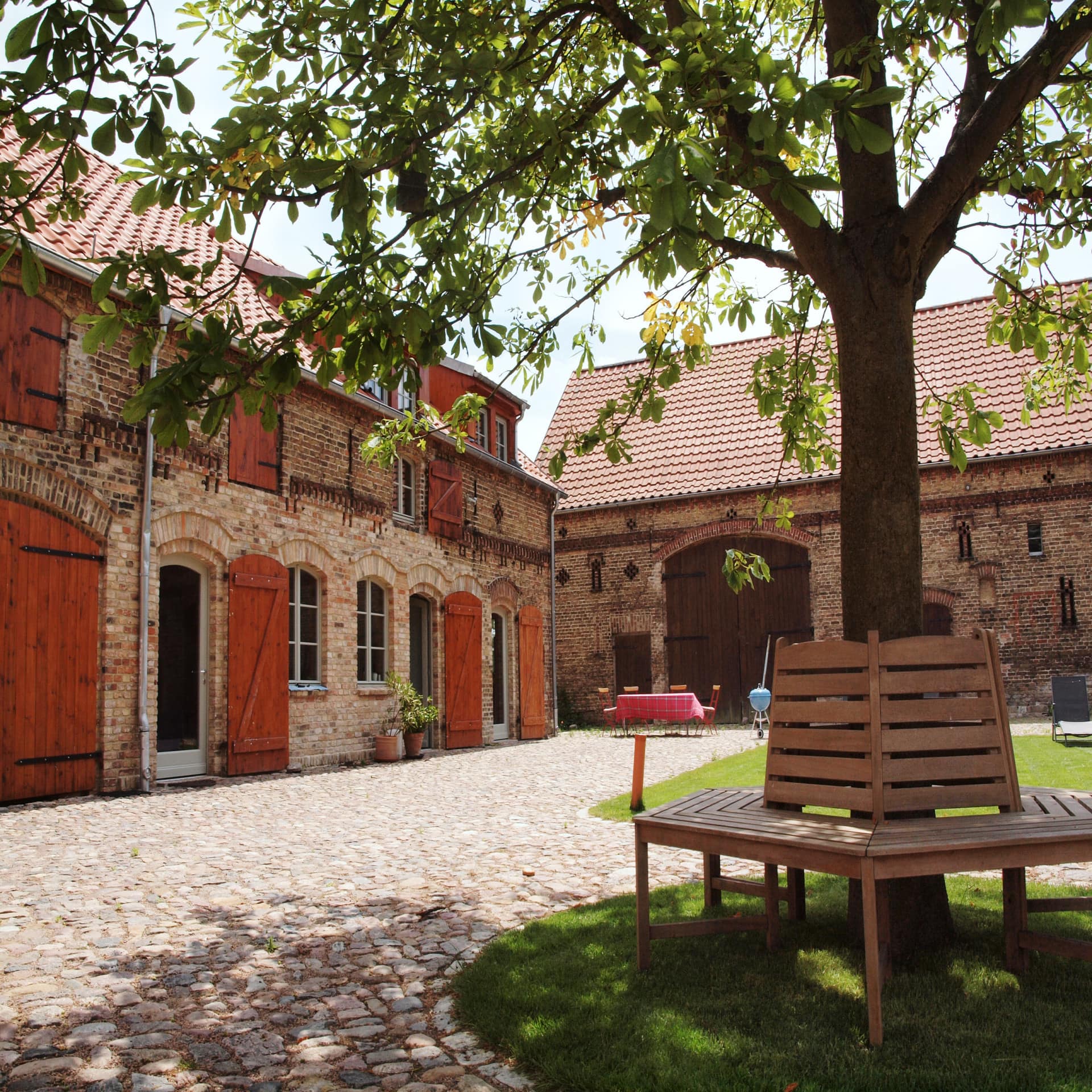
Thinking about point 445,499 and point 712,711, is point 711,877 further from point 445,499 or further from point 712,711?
point 712,711

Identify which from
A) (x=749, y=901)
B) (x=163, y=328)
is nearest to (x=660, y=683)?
(x=749, y=901)

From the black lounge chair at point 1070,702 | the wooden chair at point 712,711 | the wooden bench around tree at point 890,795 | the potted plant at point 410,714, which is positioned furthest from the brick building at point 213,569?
the black lounge chair at point 1070,702

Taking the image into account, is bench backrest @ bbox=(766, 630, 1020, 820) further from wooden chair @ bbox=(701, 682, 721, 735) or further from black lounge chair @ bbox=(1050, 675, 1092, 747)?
wooden chair @ bbox=(701, 682, 721, 735)

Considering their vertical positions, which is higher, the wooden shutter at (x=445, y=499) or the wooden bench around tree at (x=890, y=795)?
the wooden shutter at (x=445, y=499)

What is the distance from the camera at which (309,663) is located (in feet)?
43.3

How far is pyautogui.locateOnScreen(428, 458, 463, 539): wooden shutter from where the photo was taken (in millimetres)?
16297

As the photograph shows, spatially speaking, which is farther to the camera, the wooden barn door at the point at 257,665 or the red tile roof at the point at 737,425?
the red tile roof at the point at 737,425

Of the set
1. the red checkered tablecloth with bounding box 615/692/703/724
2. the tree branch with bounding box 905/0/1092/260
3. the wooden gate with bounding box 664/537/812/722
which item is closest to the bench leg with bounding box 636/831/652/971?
the tree branch with bounding box 905/0/1092/260

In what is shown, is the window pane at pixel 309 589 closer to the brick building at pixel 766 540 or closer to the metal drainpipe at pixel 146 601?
the metal drainpipe at pixel 146 601

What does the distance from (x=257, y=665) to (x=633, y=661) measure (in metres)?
11.8

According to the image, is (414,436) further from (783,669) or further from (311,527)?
(311,527)

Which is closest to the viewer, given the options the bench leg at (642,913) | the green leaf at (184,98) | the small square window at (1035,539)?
the green leaf at (184,98)

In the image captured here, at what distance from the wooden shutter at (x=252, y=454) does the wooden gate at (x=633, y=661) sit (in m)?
11.4

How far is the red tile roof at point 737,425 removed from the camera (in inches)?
766
